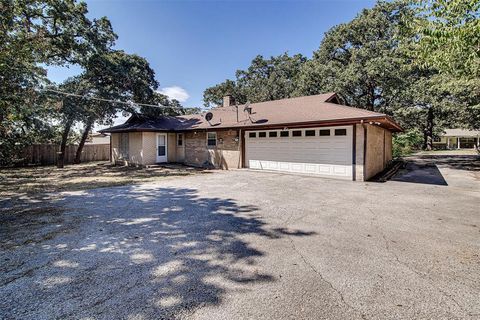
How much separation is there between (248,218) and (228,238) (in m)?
1.12

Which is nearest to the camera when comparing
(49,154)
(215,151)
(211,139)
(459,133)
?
(215,151)

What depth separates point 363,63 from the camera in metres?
21.5

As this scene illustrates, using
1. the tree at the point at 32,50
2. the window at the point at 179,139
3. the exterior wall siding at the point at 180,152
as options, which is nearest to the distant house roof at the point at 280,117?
the window at the point at 179,139

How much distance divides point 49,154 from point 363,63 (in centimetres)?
2718

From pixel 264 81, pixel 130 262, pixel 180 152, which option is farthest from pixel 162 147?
pixel 264 81

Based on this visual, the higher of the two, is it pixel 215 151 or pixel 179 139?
pixel 179 139

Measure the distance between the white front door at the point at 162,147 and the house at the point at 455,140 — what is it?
151 ft

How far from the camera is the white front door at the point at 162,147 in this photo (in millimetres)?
16438

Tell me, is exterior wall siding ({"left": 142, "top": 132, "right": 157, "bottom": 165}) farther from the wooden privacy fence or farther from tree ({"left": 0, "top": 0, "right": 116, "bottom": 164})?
the wooden privacy fence

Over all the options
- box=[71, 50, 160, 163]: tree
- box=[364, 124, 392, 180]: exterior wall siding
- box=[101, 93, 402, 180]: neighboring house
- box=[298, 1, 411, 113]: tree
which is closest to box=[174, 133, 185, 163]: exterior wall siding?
box=[101, 93, 402, 180]: neighboring house

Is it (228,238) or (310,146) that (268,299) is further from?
(310,146)

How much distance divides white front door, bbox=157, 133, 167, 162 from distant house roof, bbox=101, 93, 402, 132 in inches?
27.1

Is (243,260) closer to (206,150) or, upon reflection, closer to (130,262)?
(130,262)

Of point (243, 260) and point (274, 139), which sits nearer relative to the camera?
point (243, 260)
